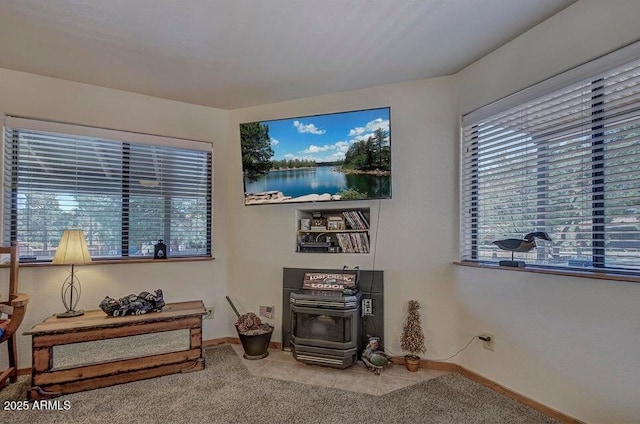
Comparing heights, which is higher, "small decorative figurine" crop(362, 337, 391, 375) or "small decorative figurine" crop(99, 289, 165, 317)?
"small decorative figurine" crop(99, 289, 165, 317)

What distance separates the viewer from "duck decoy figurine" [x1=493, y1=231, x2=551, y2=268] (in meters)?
2.07

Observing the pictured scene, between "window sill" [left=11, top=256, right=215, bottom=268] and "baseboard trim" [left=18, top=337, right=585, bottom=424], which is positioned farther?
"window sill" [left=11, top=256, right=215, bottom=268]

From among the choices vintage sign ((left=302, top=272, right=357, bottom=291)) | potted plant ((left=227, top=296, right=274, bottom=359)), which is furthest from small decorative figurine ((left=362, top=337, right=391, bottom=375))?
potted plant ((left=227, top=296, right=274, bottom=359))

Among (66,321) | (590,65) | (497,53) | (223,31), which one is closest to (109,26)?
(223,31)

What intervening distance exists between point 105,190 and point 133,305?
1.13 m

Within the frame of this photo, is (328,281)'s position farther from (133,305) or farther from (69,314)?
(69,314)

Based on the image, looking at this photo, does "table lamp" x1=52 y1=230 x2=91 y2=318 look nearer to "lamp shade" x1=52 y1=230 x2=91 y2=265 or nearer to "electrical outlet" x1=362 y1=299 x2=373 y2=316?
"lamp shade" x1=52 y1=230 x2=91 y2=265

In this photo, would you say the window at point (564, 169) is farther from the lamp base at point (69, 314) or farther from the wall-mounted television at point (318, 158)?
the lamp base at point (69, 314)

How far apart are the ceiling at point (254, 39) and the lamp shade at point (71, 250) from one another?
135cm

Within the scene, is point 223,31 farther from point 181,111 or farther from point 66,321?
point 66,321

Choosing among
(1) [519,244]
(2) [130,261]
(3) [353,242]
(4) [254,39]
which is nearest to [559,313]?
(1) [519,244]

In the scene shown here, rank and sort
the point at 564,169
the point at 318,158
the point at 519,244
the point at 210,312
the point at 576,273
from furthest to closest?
the point at 210,312 < the point at 318,158 < the point at 519,244 < the point at 564,169 < the point at 576,273

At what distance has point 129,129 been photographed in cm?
305

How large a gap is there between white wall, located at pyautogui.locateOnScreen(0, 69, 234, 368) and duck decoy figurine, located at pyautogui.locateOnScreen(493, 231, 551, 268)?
259cm
